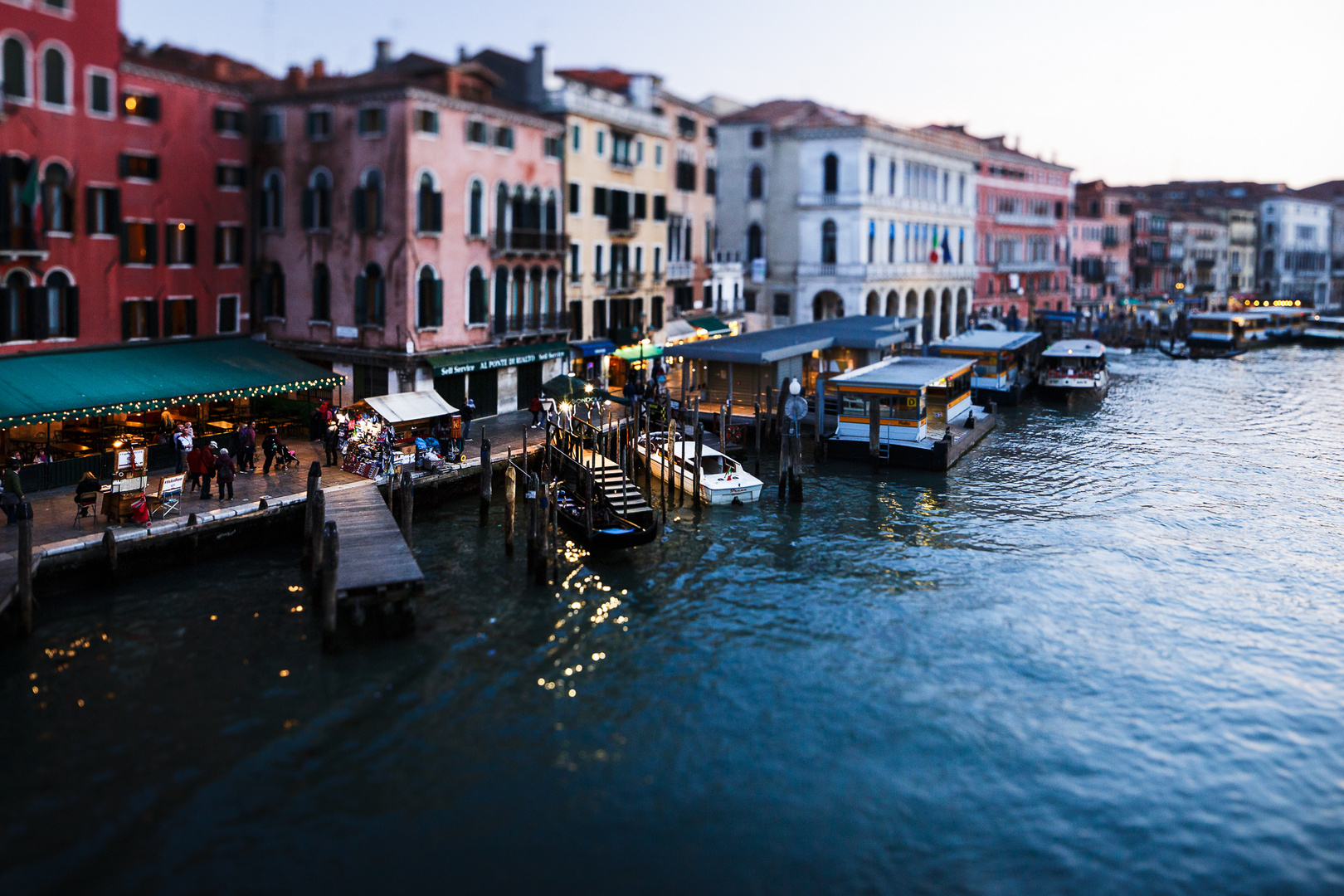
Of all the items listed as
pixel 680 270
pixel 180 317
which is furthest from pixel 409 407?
pixel 680 270

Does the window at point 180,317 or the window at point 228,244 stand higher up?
the window at point 228,244

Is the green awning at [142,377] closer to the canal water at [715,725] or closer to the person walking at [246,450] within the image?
the person walking at [246,450]

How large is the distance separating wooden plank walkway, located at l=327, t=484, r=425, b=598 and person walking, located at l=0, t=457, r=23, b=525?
589 cm

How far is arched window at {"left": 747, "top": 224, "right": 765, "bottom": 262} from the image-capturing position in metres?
63.7

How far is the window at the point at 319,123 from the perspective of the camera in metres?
34.8

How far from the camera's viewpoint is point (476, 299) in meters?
37.2

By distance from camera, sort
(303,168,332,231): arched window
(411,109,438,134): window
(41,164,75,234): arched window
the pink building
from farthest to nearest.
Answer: (303,168,332,231): arched window → the pink building → (411,109,438,134): window → (41,164,75,234): arched window

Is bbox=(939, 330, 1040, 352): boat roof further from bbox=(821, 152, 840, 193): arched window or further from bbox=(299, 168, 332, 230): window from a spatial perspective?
bbox=(299, 168, 332, 230): window

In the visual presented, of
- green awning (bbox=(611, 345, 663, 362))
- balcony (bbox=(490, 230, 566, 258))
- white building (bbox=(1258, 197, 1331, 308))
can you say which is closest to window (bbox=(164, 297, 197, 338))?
balcony (bbox=(490, 230, 566, 258))

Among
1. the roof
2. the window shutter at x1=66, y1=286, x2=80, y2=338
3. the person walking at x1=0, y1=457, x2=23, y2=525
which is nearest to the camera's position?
the person walking at x1=0, y1=457, x2=23, y2=525

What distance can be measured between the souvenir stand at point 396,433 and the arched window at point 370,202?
543cm

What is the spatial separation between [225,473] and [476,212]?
15.1m

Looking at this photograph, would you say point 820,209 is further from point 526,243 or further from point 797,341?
point 526,243

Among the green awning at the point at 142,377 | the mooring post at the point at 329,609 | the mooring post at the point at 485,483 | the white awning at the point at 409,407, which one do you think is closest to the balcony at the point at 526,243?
the white awning at the point at 409,407
